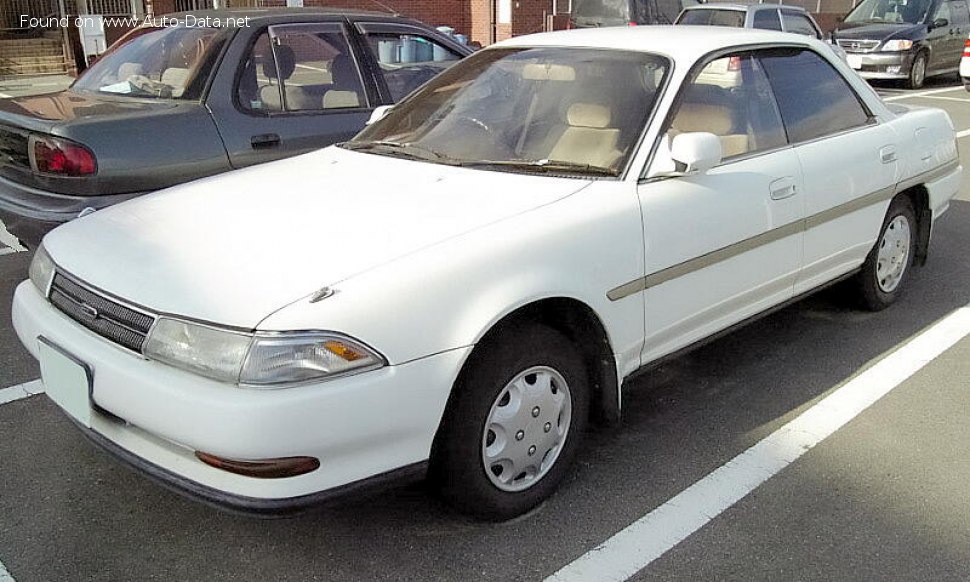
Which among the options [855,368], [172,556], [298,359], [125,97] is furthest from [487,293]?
[125,97]

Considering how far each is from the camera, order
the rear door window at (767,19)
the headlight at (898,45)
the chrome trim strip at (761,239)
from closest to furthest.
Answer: the chrome trim strip at (761,239) < the rear door window at (767,19) < the headlight at (898,45)

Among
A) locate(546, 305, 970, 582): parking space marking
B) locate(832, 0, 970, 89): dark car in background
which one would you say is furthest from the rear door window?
locate(546, 305, 970, 582): parking space marking

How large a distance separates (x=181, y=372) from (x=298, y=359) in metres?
0.35

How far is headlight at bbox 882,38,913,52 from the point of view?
15.3m

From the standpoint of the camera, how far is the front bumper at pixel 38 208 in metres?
4.45

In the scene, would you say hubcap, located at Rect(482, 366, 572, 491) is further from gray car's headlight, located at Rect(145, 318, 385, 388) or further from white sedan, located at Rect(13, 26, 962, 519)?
gray car's headlight, located at Rect(145, 318, 385, 388)

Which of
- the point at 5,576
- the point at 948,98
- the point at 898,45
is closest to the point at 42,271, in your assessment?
the point at 5,576

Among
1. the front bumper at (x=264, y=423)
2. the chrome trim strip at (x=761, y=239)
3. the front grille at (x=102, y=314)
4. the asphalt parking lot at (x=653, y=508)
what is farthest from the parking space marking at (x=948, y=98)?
the front grille at (x=102, y=314)

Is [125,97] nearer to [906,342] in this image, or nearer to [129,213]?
[129,213]

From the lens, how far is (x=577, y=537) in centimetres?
285

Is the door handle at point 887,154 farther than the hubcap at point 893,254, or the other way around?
the hubcap at point 893,254

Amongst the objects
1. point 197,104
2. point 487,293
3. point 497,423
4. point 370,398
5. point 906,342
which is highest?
point 197,104

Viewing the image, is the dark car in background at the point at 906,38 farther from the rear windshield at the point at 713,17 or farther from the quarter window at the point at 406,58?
the quarter window at the point at 406,58

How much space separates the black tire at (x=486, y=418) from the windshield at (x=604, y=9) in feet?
42.4
